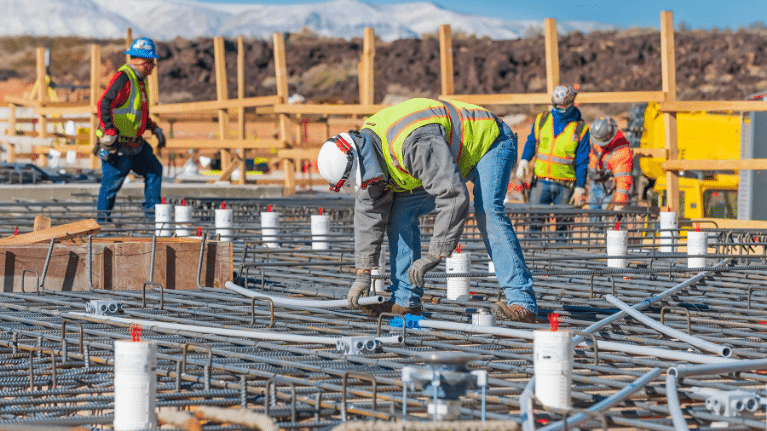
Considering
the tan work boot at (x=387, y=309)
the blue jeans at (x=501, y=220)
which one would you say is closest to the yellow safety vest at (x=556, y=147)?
the blue jeans at (x=501, y=220)

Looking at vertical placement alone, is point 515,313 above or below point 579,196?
below

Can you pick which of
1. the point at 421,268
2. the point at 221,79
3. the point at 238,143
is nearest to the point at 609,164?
the point at 238,143

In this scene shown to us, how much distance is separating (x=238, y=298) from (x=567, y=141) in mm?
4897

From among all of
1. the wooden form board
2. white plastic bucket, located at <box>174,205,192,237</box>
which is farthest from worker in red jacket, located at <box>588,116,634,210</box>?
the wooden form board

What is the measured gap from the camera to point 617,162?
10.7 metres

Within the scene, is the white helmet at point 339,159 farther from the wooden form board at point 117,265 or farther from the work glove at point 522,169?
the work glove at point 522,169

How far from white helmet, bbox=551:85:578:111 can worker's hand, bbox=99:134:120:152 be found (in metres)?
4.11

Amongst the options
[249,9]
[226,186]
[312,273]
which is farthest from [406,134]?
[249,9]

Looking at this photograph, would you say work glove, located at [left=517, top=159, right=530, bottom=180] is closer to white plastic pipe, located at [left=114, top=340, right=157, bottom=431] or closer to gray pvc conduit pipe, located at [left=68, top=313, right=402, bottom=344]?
gray pvc conduit pipe, located at [left=68, top=313, right=402, bottom=344]

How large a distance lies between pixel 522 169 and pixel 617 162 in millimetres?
1379

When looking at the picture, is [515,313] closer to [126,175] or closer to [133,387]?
[133,387]

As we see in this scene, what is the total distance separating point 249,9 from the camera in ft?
363

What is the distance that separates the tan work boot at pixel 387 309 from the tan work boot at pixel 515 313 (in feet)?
1.51

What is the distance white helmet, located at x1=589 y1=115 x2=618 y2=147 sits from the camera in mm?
10617
